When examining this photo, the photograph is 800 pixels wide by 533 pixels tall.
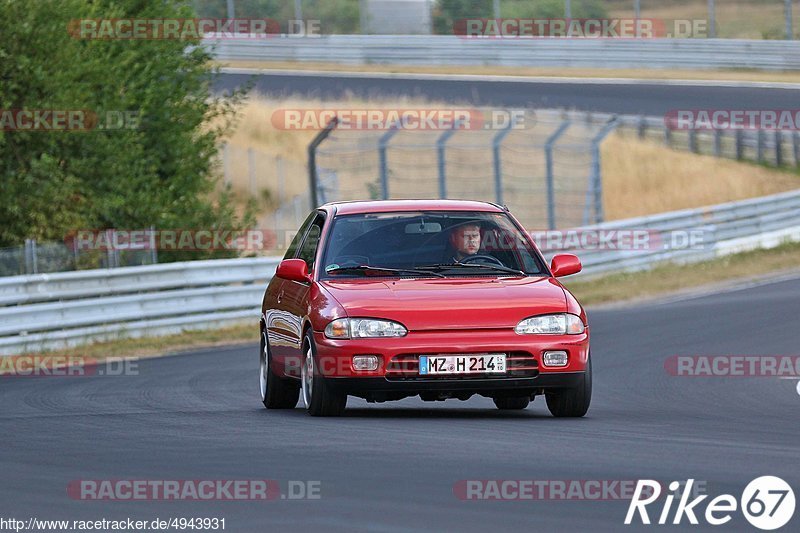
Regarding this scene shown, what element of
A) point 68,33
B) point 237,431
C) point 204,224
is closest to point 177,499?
point 237,431

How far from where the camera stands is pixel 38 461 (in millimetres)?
8391

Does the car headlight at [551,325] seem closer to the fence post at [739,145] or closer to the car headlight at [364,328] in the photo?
the car headlight at [364,328]

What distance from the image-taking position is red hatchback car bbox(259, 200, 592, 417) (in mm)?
9859

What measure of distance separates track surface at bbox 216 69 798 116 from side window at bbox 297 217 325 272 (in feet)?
95.1

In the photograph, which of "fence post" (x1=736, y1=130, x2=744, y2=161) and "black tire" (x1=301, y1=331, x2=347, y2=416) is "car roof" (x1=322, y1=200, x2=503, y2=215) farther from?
"fence post" (x1=736, y1=130, x2=744, y2=161)

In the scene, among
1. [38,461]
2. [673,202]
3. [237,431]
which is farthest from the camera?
[673,202]

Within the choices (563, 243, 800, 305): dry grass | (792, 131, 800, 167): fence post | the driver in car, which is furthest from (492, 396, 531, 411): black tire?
(792, 131, 800, 167): fence post

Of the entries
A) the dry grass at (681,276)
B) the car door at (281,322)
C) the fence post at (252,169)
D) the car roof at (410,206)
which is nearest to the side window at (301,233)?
the car door at (281,322)

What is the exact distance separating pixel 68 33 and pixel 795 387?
13720 millimetres

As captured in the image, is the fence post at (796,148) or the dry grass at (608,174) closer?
the dry grass at (608,174)

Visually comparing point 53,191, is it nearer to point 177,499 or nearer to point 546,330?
point 546,330

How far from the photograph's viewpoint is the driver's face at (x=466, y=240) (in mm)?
10930

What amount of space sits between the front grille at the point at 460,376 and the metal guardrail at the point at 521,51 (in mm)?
34570

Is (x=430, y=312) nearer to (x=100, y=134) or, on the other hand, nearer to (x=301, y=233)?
(x=301, y=233)
